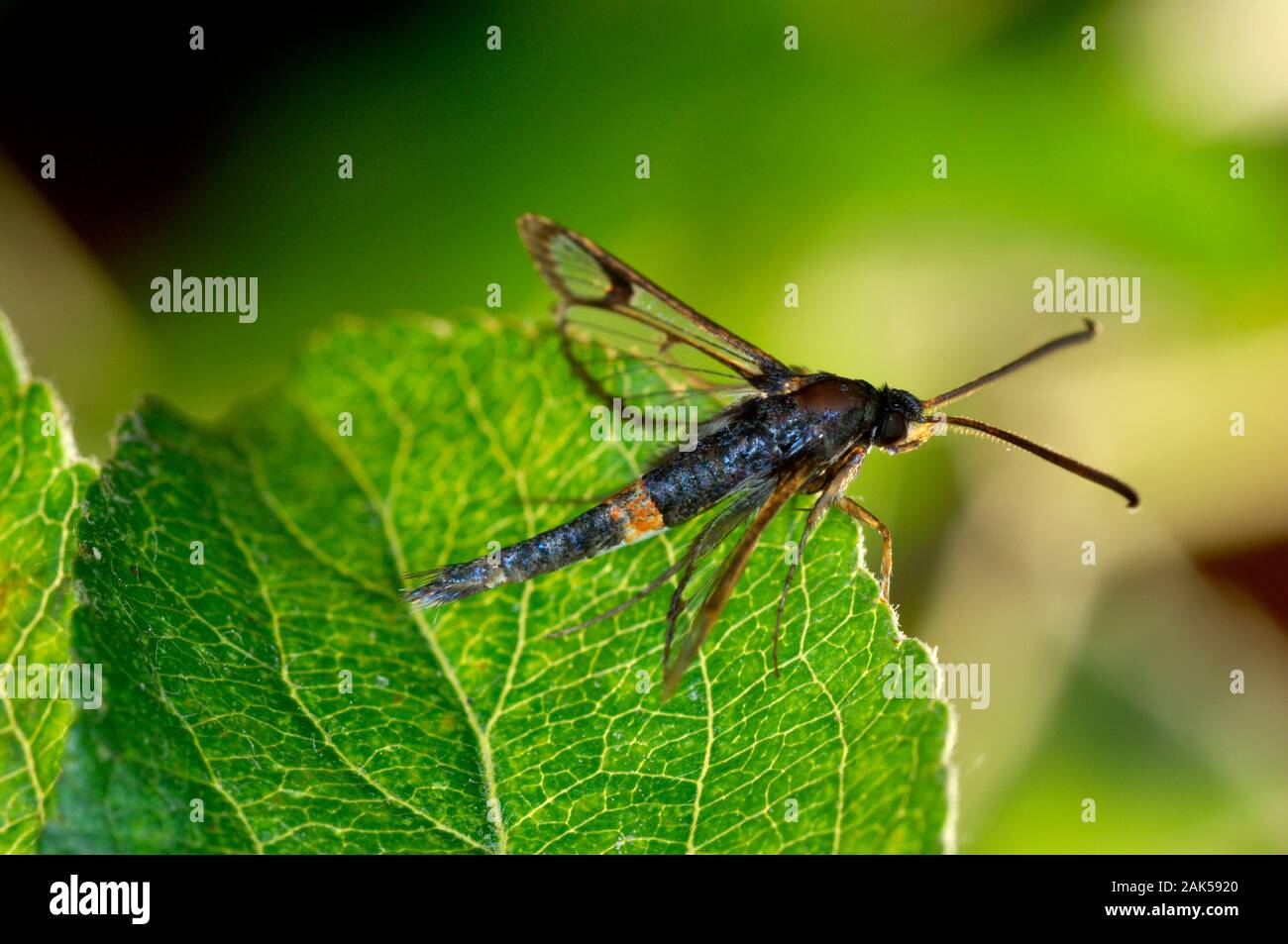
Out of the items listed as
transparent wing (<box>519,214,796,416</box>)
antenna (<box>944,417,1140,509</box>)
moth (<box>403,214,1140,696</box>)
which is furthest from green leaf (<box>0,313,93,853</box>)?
antenna (<box>944,417,1140,509</box>)

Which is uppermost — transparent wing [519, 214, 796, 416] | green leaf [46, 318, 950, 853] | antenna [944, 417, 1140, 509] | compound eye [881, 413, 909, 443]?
transparent wing [519, 214, 796, 416]

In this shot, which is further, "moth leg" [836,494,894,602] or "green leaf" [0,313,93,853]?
"moth leg" [836,494,894,602]

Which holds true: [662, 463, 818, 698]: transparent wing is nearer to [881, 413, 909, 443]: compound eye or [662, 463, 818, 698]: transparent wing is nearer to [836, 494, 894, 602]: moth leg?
[836, 494, 894, 602]: moth leg

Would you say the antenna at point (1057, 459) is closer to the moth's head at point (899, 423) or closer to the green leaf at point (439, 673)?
the moth's head at point (899, 423)

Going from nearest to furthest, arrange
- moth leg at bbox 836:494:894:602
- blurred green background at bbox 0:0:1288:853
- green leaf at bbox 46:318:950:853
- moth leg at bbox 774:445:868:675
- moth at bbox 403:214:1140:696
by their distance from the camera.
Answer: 1. green leaf at bbox 46:318:950:853
2. moth leg at bbox 774:445:868:675
3. moth at bbox 403:214:1140:696
4. moth leg at bbox 836:494:894:602
5. blurred green background at bbox 0:0:1288:853

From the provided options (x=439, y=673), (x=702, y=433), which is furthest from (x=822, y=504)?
(x=439, y=673)

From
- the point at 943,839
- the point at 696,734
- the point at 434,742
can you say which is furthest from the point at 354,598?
the point at 943,839
